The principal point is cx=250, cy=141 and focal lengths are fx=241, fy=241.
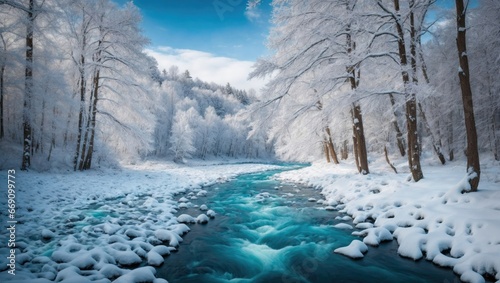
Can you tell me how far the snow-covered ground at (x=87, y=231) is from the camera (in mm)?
4184

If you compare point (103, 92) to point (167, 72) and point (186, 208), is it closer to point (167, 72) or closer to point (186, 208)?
point (186, 208)

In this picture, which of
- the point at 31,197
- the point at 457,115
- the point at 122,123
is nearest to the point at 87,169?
the point at 122,123

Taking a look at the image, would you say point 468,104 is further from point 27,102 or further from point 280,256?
point 27,102

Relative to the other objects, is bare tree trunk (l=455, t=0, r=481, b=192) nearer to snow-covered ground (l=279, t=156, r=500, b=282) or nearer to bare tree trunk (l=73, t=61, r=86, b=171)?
snow-covered ground (l=279, t=156, r=500, b=282)

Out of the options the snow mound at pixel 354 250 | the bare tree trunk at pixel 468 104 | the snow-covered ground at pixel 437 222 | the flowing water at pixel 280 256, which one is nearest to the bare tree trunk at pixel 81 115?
the flowing water at pixel 280 256

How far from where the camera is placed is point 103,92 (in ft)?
55.2

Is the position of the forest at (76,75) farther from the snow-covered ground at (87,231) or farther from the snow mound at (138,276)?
the snow mound at (138,276)

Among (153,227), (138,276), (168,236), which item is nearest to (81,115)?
(153,227)

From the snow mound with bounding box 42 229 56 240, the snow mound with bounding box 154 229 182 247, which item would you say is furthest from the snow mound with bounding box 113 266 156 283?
the snow mound with bounding box 42 229 56 240

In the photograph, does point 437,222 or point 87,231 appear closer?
point 437,222

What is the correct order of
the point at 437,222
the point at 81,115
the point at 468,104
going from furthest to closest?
the point at 81,115 → the point at 468,104 → the point at 437,222

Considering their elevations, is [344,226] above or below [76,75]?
below

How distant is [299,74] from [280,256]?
5514 mm

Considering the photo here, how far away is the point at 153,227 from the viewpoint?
21.7ft
